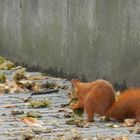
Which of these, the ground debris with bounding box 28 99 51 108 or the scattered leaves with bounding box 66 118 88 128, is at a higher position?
the scattered leaves with bounding box 66 118 88 128

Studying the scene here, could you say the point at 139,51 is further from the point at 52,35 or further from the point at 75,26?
the point at 52,35

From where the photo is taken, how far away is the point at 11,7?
15039 millimetres

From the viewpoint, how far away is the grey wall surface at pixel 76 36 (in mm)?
9750

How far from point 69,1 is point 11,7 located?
3.44 metres

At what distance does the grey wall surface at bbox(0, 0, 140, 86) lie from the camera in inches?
384

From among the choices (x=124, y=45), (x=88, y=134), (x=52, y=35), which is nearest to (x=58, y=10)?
(x=52, y=35)

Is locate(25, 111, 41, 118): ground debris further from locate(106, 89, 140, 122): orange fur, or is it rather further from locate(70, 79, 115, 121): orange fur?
locate(106, 89, 140, 122): orange fur

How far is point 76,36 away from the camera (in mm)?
11570

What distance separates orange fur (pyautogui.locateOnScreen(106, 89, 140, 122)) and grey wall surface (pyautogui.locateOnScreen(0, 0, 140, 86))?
2.23 metres

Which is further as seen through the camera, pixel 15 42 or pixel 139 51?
pixel 15 42

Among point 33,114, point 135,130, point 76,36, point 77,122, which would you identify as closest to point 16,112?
point 33,114

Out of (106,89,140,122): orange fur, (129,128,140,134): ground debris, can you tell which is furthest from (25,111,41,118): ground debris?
(129,128,140,134): ground debris

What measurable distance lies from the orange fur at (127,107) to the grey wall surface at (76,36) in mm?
2230

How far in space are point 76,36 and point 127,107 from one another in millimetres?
4564
